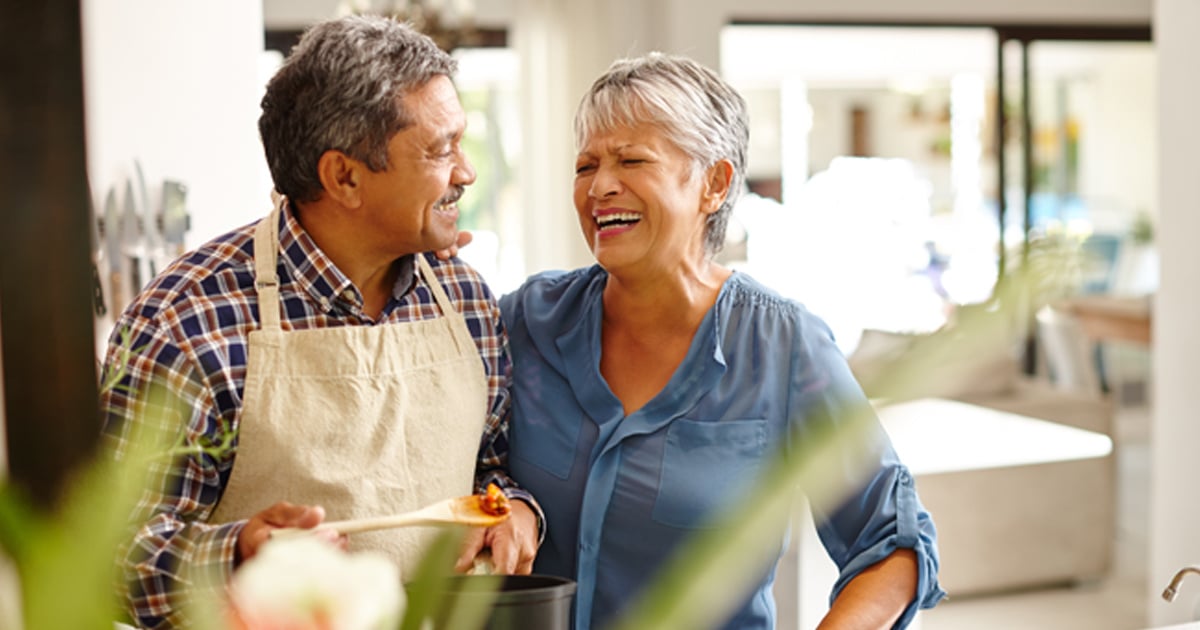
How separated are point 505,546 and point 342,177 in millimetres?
502

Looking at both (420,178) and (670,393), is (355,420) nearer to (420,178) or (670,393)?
(420,178)

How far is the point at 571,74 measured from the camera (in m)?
6.88

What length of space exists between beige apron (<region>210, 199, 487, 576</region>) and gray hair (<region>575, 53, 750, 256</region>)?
364 millimetres

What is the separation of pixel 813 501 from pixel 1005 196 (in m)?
6.79

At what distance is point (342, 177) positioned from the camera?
153 cm

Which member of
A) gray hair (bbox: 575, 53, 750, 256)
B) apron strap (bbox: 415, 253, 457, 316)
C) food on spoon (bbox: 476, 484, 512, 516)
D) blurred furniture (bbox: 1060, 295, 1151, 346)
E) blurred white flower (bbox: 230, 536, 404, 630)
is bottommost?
blurred furniture (bbox: 1060, 295, 1151, 346)

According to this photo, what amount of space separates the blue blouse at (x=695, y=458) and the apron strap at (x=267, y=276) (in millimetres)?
414

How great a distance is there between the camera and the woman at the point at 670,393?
1.62m

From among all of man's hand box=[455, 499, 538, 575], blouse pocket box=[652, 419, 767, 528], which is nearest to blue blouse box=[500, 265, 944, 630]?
blouse pocket box=[652, 419, 767, 528]

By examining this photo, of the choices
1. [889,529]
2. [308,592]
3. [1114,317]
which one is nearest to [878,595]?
[889,529]

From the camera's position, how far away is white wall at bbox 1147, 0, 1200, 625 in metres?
3.20

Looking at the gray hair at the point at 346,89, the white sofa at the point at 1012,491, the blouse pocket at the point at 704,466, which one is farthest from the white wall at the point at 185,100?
the white sofa at the point at 1012,491

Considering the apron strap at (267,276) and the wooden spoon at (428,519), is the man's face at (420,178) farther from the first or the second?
the wooden spoon at (428,519)

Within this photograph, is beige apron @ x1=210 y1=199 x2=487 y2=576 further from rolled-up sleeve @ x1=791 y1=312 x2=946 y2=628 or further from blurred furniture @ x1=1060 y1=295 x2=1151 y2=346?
blurred furniture @ x1=1060 y1=295 x2=1151 y2=346
